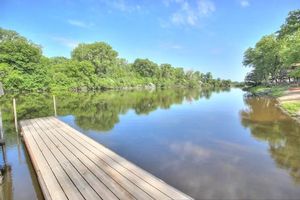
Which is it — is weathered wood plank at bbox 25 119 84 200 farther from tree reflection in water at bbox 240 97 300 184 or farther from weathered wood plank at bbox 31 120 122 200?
tree reflection in water at bbox 240 97 300 184

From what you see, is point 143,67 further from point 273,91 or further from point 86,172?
point 86,172

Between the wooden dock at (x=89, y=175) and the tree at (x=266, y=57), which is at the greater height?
the tree at (x=266, y=57)

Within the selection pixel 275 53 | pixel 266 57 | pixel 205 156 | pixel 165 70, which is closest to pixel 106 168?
pixel 205 156

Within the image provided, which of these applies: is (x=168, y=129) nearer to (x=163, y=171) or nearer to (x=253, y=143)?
(x=253, y=143)

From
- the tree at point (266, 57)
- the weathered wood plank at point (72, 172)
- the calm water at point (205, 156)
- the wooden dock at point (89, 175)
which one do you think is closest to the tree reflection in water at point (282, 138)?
the calm water at point (205, 156)

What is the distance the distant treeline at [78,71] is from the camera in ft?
111

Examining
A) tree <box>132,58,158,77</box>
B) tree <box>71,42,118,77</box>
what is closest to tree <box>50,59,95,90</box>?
tree <box>71,42,118,77</box>

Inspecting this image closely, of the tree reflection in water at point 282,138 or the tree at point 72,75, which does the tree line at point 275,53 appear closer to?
the tree reflection in water at point 282,138

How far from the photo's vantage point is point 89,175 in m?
4.12

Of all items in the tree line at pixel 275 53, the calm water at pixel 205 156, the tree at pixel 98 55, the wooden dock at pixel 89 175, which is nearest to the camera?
the wooden dock at pixel 89 175

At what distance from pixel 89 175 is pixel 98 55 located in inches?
2165

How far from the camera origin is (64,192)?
3.51m

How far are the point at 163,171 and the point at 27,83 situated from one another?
35.2m

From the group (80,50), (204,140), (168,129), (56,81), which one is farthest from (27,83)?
(204,140)
